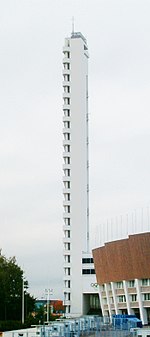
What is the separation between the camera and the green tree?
310 ft

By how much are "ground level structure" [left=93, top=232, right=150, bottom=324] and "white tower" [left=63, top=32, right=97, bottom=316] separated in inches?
553

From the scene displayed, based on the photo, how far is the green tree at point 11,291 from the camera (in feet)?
310

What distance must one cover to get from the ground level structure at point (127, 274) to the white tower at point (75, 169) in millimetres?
14058

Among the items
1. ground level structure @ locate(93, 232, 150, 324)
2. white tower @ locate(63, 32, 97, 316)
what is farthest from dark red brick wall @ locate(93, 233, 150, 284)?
white tower @ locate(63, 32, 97, 316)

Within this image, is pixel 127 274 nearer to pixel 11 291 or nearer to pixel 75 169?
pixel 11 291

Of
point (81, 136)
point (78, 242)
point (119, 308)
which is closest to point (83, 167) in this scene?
point (81, 136)

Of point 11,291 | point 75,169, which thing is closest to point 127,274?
point 11,291

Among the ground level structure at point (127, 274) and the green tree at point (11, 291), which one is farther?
the green tree at point (11, 291)

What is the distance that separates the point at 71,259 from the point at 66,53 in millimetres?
31876

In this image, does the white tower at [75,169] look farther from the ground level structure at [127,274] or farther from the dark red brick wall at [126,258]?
the dark red brick wall at [126,258]

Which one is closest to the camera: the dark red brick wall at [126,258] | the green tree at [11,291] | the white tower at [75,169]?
the dark red brick wall at [126,258]

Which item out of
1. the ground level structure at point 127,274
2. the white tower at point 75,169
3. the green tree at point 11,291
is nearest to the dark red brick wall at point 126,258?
the ground level structure at point 127,274

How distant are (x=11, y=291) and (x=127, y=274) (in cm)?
1901

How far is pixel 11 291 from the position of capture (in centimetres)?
9569
